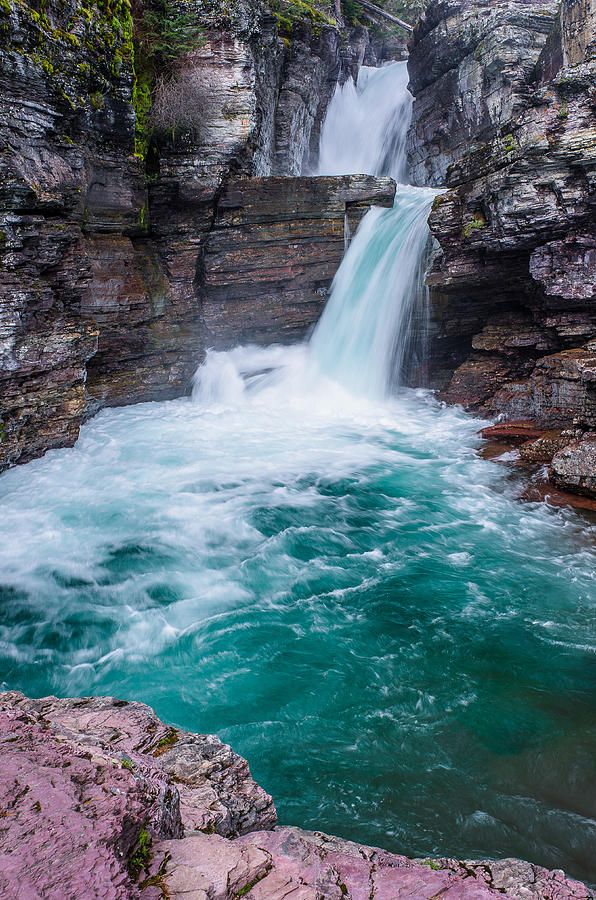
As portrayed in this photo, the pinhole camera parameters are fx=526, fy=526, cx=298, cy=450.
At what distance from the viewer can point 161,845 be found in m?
1.99

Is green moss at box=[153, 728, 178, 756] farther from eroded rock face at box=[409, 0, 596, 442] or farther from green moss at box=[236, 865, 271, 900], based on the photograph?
eroded rock face at box=[409, 0, 596, 442]

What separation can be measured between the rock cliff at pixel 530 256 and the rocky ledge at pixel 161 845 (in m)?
9.14

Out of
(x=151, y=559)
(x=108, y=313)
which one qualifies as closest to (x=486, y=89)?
(x=108, y=313)

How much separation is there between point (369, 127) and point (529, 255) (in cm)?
1605

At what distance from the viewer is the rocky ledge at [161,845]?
171 cm

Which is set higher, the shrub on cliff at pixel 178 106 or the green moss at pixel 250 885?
the shrub on cliff at pixel 178 106

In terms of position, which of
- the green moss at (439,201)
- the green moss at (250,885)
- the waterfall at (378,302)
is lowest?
the green moss at (250,885)

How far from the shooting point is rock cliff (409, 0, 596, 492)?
9.71 m

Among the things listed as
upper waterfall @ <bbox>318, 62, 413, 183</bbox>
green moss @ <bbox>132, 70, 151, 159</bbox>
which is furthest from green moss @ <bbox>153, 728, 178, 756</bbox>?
upper waterfall @ <bbox>318, 62, 413, 183</bbox>

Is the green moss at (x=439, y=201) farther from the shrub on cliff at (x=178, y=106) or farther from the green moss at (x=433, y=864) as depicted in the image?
the green moss at (x=433, y=864)

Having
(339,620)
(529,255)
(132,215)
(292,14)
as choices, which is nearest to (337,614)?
(339,620)

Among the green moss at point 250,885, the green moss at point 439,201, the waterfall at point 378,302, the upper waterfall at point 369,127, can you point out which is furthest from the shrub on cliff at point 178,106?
the green moss at point 250,885

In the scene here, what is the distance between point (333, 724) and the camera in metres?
4.64

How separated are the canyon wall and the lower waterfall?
5.53ft
